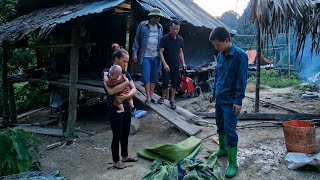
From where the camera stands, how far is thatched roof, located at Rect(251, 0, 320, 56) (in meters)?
5.81

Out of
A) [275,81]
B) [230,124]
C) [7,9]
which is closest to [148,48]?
[230,124]

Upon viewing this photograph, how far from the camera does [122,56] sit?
13.6 ft

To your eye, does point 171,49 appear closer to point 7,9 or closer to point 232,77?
point 232,77

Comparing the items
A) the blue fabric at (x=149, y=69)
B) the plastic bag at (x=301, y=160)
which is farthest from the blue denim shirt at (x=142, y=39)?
the plastic bag at (x=301, y=160)

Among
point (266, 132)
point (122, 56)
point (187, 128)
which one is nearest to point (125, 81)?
point (122, 56)

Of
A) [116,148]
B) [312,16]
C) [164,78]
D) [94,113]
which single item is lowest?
[94,113]

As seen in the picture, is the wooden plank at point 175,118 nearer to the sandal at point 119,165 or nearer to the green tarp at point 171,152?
the green tarp at point 171,152

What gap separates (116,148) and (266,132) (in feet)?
10.2

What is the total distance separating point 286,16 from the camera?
5887 mm

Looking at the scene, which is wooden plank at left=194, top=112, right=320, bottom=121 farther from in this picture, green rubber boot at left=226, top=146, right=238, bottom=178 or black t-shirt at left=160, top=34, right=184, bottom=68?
green rubber boot at left=226, top=146, right=238, bottom=178

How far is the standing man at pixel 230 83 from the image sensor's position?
3670 mm

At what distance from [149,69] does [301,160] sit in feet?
11.3

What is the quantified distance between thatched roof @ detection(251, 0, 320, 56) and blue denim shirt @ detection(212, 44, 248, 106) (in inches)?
104

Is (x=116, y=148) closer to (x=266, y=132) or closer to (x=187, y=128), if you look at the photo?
(x=187, y=128)
